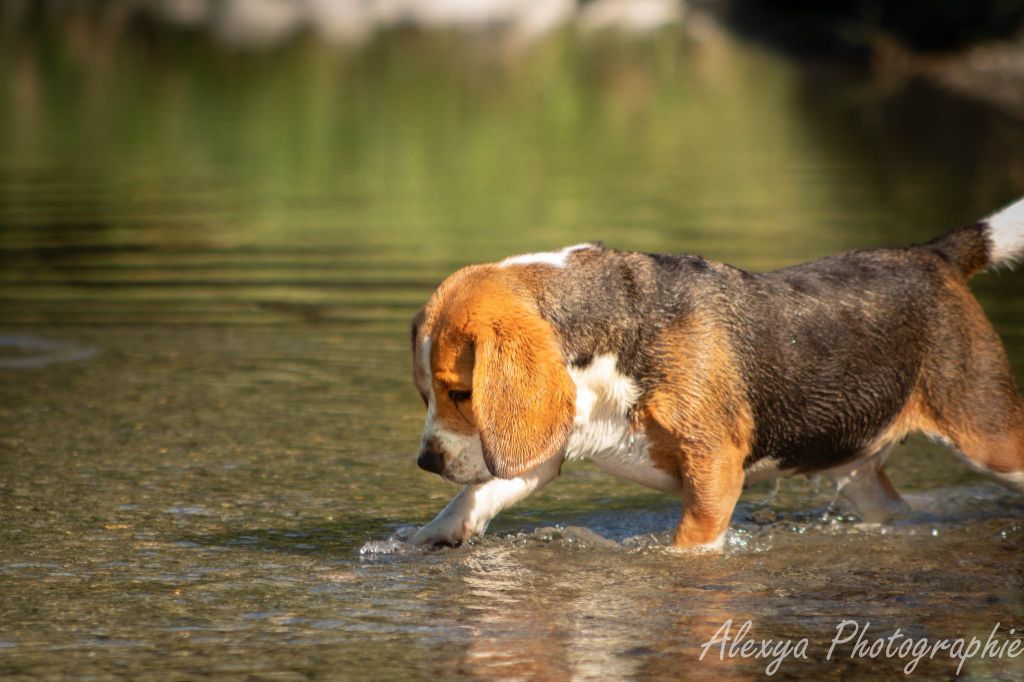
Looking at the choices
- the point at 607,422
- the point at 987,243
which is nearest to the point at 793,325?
the point at 607,422

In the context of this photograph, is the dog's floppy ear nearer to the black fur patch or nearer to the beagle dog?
the beagle dog

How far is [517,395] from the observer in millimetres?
6492

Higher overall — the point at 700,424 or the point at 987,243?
the point at 987,243

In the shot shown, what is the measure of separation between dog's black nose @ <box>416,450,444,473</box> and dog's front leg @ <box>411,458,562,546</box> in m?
0.32

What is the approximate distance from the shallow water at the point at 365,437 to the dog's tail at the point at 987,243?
1.21 m

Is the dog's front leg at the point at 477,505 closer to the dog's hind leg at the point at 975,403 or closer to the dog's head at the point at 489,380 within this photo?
the dog's head at the point at 489,380

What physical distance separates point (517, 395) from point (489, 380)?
0.40 feet

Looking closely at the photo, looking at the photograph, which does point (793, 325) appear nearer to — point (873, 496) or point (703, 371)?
point (703, 371)

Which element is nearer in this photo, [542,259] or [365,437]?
[542,259]

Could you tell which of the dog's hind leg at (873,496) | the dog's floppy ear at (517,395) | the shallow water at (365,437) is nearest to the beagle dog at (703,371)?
the dog's floppy ear at (517,395)

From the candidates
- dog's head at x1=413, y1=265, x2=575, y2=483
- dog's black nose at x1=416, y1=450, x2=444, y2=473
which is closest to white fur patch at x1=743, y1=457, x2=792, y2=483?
dog's head at x1=413, y1=265, x2=575, y2=483

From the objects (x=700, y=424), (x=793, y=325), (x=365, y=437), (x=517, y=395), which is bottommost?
(x=365, y=437)

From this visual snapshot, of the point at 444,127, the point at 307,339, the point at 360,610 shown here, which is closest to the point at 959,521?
the point at 360,610

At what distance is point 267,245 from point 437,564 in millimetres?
9556
